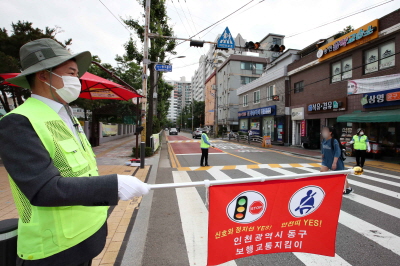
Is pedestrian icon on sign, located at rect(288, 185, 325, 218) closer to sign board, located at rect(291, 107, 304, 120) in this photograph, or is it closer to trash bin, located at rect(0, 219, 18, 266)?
trash bin, located at rect(0, 219, 18, 266)

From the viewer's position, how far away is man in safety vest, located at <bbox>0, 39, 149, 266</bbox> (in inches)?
41.4

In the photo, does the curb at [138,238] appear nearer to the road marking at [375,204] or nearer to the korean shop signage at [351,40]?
the road marking at [375,204]

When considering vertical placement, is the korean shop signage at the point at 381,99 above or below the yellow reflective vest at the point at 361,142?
above

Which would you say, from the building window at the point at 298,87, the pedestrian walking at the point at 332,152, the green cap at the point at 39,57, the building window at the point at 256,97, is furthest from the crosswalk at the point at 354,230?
the building window at the point at 256,97

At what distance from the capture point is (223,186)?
1.81 m

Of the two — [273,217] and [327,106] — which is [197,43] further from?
[327,106]

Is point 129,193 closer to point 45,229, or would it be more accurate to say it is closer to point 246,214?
point 45,229

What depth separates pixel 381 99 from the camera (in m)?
12.0

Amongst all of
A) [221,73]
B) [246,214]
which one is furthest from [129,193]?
[221,73]

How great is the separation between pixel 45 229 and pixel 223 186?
1.21 m

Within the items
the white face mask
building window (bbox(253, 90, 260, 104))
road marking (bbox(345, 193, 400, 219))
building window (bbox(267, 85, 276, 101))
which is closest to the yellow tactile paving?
the white face mask

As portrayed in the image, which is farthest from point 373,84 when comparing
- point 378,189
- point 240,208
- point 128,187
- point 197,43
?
point 128,187

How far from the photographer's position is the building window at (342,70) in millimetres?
15000

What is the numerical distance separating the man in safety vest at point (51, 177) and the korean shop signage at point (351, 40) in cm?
1667
